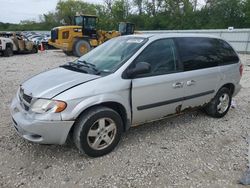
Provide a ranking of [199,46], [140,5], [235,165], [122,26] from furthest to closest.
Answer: [140,5]
[122,26]
[199,46]
[235,165]

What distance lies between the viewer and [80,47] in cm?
1791

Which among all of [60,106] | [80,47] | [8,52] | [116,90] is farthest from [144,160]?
[8,52]

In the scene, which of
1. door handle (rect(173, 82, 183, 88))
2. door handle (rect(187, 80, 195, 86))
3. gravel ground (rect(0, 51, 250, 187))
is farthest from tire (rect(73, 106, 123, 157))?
door handle (rect(187, 80, 195, 86))

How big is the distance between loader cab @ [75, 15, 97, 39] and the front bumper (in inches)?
617

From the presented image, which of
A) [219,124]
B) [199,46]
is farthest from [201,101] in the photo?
[199,46]

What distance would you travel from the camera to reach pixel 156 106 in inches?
161

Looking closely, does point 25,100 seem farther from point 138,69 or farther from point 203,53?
point 203,53

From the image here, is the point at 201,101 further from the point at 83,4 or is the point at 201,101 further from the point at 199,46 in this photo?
the point at 83,4

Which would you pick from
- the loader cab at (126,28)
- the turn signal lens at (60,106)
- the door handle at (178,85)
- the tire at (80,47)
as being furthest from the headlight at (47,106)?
the loader cab at (126,28)

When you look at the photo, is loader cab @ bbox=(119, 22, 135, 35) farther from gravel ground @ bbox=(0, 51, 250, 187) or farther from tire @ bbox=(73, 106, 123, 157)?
tire @ bbox=(73, 106, 123, 157)

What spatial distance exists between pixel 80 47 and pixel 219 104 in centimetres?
1385

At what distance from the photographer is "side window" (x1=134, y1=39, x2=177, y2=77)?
403 cm

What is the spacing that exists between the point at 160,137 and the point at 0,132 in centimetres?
261

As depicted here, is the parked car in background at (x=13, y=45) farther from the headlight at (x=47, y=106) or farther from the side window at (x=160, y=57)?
the headlight at (x=47, y=106)
